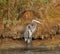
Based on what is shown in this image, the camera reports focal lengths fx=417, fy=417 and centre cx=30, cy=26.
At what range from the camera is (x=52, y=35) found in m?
11.5

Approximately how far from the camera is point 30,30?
37.3 feet

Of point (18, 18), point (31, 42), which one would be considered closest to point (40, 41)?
point (31, 42)

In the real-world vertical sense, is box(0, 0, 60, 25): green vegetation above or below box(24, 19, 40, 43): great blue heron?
above

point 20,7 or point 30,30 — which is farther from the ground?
point 20,7

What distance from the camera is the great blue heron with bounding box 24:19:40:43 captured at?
11.2 metres

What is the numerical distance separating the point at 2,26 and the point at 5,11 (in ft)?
1.69

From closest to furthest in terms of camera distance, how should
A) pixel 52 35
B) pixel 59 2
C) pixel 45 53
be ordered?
pixel 45 53
pixel 52 35
pixel 59 2

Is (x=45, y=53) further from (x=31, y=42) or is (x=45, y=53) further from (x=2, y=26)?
(x=2, y=26)

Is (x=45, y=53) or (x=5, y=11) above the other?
(x=5, y=11)

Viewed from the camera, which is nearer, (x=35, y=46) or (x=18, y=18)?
(x=35, y=46)

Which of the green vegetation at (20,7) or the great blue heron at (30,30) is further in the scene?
the green vegetation at (20,7)

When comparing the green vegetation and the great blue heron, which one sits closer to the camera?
the great blue heron

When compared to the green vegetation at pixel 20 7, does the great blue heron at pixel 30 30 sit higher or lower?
lower

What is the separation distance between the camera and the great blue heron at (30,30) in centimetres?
1120
